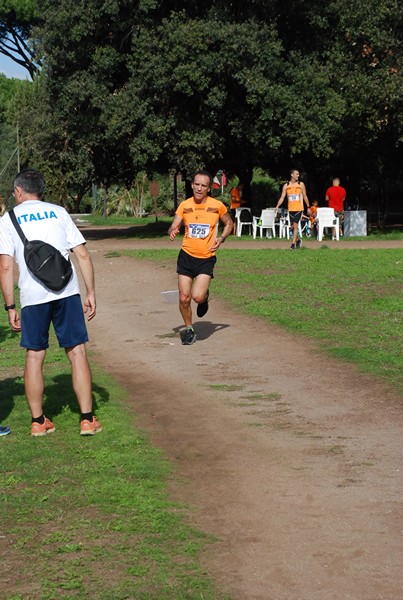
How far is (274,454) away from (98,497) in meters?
1.36

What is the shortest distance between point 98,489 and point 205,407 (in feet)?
7.46

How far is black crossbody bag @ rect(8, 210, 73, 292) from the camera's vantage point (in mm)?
6688

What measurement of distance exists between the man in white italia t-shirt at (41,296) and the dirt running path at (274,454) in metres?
0.77

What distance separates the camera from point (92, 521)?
5.18 metres

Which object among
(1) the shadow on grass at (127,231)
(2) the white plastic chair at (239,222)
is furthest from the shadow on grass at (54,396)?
(1) the shadow on grass at (127,231)

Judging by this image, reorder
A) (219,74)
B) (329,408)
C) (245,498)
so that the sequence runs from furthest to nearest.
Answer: (219,74) < (329,408) < (245,498)

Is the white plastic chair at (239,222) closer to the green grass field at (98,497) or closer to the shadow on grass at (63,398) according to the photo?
the green grass field at (98,497)

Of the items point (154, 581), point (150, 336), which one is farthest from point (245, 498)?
point (150, 336)

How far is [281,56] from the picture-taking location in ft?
95.0

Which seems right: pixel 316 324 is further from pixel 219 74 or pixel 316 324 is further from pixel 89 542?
pixel 219 74

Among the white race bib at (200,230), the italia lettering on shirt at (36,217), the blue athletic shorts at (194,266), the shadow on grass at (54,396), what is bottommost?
the shadow on grass at (54,396)

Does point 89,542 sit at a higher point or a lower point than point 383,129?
lower

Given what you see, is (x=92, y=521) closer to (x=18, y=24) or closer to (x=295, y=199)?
(x=295, y=199)

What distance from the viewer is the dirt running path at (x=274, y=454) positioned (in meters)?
4.52
